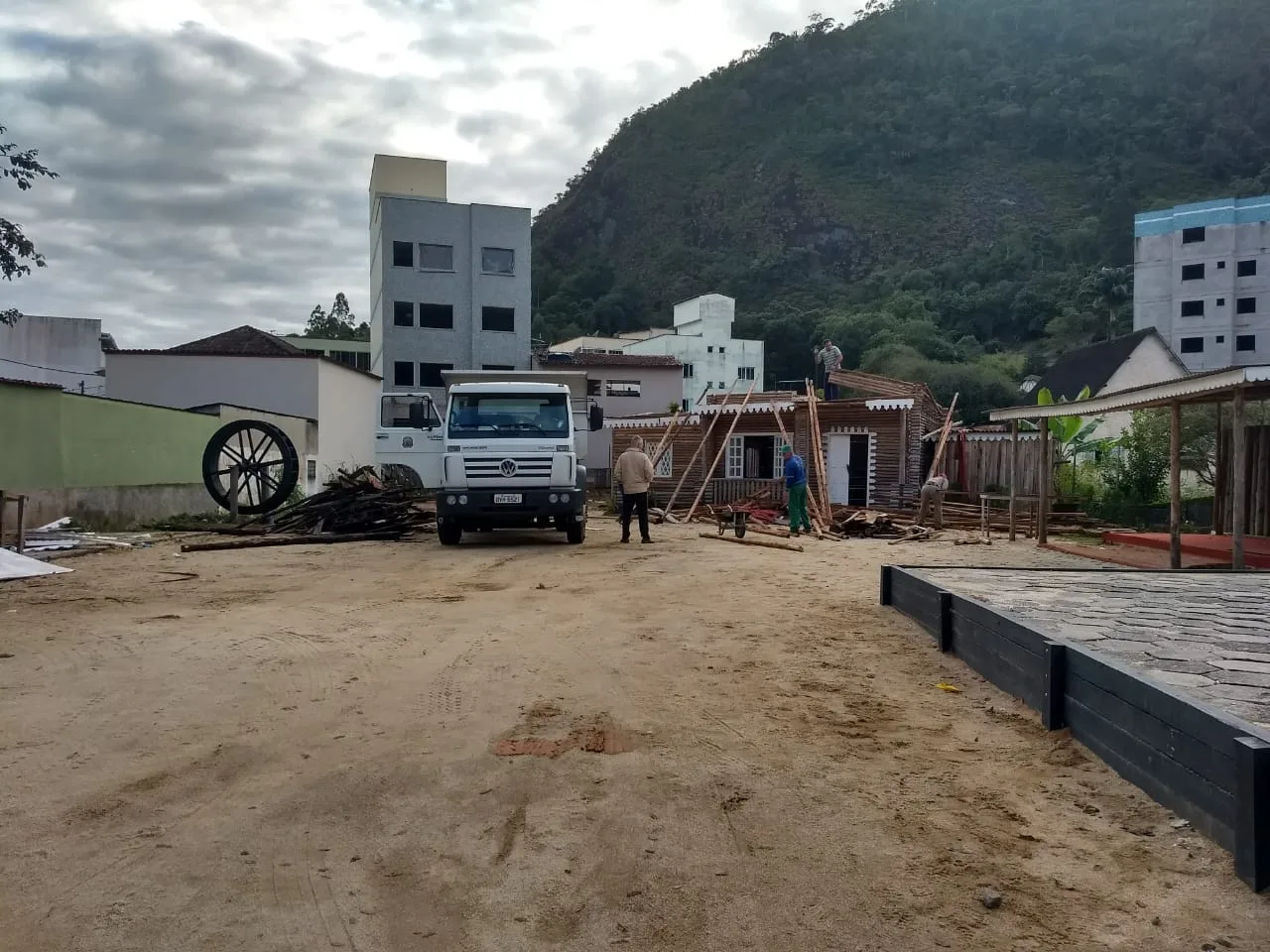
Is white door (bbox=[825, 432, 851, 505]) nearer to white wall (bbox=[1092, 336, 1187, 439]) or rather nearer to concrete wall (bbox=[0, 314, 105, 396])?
white wall (bbox=[1092, 336, 1187, 439])

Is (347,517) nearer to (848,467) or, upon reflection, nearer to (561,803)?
(848,467)

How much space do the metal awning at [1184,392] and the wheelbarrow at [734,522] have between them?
518 centimetres

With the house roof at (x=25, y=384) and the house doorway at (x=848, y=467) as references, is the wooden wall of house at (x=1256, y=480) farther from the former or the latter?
the house roof at (x=25, y=384)

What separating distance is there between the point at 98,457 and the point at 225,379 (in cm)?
1238

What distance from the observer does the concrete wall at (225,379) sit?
1134 inches

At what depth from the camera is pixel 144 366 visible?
28.9m

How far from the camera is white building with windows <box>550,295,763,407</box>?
68938 millimetres

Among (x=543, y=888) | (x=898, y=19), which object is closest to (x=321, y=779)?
(x=543, y=888)

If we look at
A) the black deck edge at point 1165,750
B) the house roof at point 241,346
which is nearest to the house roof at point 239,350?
the house roof at point 241,346

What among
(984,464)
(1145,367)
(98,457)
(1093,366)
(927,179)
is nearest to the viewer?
(98,457)

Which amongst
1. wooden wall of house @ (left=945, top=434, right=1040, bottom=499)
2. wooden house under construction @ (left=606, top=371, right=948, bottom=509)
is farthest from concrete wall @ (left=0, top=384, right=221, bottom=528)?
wooden wall of house @ (left=945, top=434, right=1040, bottom=499)

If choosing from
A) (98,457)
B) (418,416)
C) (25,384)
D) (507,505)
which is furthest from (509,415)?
(98,457)

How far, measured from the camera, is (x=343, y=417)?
3216cm

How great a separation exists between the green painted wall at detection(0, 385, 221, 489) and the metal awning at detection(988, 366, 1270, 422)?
16.0m
